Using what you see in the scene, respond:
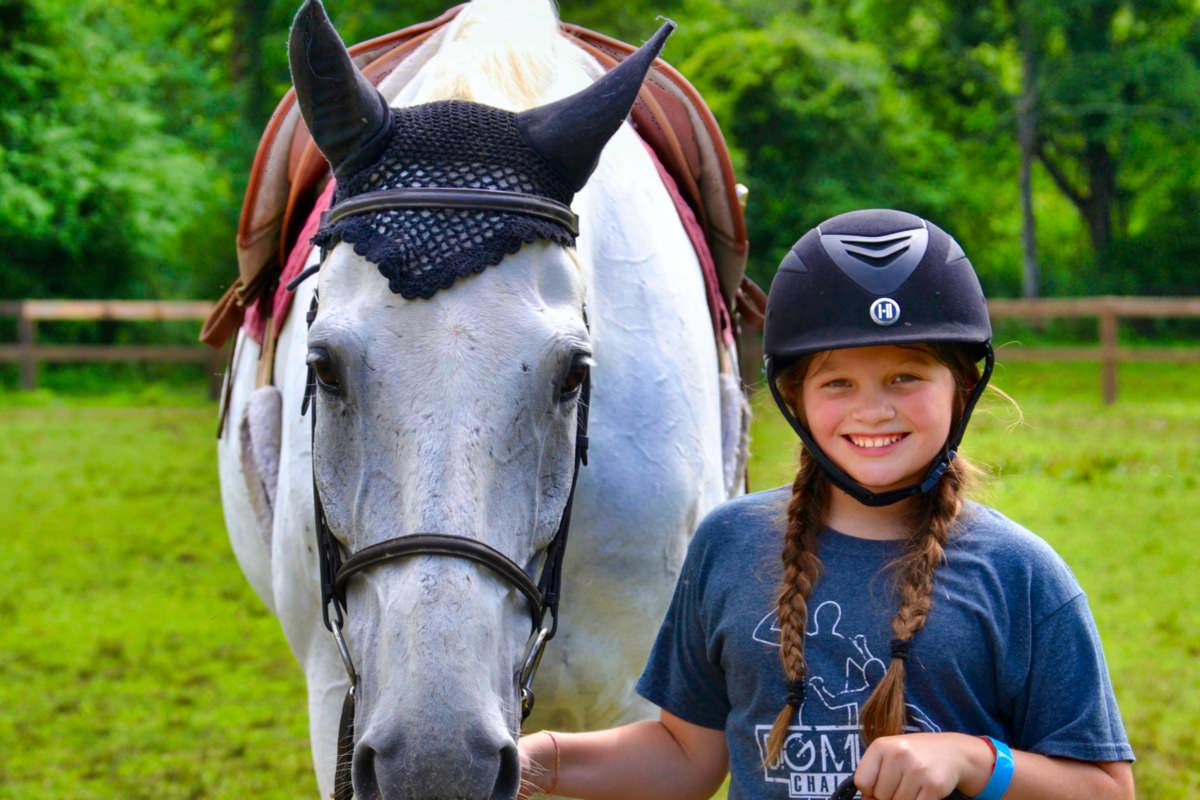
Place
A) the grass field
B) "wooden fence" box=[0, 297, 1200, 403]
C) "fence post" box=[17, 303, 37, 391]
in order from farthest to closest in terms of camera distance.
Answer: "fence post" box=[17, 303, 37, 391] → "wooden fence" box=[0, 297, 1200, 403] → the grass field

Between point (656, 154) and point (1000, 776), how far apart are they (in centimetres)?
195

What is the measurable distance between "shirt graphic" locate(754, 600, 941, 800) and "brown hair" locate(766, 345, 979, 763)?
2 centimetres

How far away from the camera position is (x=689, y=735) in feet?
6.71

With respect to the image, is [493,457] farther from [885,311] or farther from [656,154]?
[656,154]

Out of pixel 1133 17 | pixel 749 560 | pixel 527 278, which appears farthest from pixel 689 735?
pixel 1133 17

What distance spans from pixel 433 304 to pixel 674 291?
0.98 metres

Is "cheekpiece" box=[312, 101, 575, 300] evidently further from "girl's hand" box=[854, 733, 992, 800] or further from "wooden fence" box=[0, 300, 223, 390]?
"wooden fence" box=[0, 300, 223, 390]

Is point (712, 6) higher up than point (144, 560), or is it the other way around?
point (712, 6)

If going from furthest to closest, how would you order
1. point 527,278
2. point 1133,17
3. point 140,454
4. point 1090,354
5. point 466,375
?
1. point 1133,17
2. point 1090,354
3. point 140,454
4. point 527,278
5. point 466,375

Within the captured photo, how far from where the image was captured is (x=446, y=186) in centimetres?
212

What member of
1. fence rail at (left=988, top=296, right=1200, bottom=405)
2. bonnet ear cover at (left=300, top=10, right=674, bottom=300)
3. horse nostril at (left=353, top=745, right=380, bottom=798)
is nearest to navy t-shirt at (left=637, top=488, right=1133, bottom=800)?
horse nostril at (left=353, top=745, right=380, bottom=798)

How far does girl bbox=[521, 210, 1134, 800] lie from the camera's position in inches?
68.0

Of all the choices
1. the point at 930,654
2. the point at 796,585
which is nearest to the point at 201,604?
the point at 796,585

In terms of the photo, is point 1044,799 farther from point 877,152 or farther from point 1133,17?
point 1133,17
